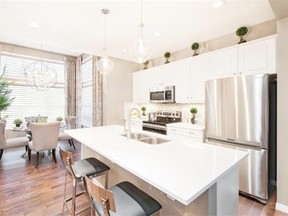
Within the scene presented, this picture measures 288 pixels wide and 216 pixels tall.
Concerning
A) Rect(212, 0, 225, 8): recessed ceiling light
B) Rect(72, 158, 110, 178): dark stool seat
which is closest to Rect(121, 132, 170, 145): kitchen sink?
Rect(72, 158, 110, 178): dark stool seat

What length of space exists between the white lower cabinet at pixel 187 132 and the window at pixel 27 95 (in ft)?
15.2

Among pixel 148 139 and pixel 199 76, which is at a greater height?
pixel 199 76

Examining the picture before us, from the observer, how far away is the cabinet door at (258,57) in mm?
2450

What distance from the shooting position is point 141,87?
500cm

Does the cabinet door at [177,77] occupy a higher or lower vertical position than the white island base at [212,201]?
higher

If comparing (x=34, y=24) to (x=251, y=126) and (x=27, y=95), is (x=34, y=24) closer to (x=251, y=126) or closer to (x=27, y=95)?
(x=27, y=95)

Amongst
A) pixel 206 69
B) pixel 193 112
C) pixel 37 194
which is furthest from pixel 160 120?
pixel 37 194

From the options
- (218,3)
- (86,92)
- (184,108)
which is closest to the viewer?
(218,3)

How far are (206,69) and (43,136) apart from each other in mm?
3807

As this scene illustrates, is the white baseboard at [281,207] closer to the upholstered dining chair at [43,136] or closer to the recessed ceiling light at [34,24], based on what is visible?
the upholstered dining chair at [43,136]

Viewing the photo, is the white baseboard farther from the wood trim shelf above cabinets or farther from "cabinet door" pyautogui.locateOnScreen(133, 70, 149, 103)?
"cabinet door" pyautogui.locateOnScreen(133, 70, 149, 103)

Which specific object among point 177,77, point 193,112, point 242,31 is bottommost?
point 193,112

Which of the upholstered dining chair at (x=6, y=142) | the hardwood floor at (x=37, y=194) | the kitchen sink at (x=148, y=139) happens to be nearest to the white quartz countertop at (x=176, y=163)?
the kitchen sink at (x=148, y=139)

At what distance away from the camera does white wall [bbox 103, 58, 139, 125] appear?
16.1 ft
